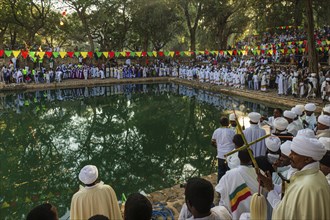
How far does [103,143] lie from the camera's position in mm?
8461

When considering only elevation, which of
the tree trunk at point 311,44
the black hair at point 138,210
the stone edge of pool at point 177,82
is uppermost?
the tree trunk at point 311,44

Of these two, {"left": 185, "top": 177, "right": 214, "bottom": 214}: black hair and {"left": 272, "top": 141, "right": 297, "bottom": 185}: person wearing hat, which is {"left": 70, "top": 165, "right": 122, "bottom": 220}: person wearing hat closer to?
{"left": 185, "top": 177, "right": 214, "bottom": 214}: black hair

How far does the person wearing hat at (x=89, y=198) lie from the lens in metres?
2.79

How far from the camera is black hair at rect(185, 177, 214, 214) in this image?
177cm

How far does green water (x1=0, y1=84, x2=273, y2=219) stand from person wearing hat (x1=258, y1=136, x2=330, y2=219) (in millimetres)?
3969

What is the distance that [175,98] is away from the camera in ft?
51.0

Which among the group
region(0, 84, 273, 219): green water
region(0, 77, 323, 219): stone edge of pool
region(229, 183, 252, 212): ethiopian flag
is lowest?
region(0, 84, 273, 219): green water

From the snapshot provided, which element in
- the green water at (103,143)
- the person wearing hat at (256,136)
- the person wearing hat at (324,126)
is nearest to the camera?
the person wearing hat at (324,126)

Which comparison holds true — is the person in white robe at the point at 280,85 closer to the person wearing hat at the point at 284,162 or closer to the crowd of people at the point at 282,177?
the crowd of people at the point at 282,177

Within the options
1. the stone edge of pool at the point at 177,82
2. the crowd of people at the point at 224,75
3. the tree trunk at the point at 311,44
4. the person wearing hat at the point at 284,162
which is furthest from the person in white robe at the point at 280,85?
the person wearing hat at the point at 284,162

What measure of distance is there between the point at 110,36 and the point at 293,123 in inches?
995

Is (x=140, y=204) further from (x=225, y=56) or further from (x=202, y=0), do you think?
(x=225, y=56)

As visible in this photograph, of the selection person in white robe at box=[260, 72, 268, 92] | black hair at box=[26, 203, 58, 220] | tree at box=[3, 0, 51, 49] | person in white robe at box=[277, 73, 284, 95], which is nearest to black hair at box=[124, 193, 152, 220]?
black hair at box=[26, 203, 58, 220]

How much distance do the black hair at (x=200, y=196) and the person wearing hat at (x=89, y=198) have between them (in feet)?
4.25
